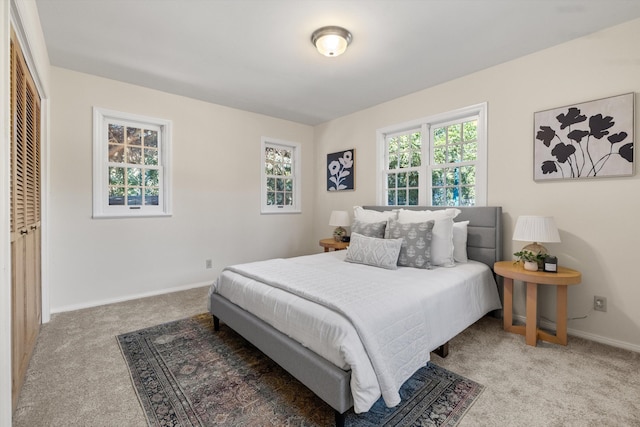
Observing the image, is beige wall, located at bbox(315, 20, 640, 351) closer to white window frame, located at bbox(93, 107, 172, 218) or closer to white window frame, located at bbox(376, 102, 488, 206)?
white window frame, located at bbox(376, 102, 488, 206)

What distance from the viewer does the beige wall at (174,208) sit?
3061 millimetres

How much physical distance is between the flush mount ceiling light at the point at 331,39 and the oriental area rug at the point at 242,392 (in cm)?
254

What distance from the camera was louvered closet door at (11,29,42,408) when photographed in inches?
68.5

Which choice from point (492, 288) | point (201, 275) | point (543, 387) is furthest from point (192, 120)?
point (543, 387)

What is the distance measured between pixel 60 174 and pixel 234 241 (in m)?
2.08

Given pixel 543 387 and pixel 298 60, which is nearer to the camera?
pixel 543 387

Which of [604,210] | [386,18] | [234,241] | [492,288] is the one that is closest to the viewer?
[386,18]

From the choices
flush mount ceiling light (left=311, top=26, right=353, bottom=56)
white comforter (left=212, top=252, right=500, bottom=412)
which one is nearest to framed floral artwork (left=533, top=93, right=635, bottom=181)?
white comforter (left=212, top=252, right=500, bottom=412)

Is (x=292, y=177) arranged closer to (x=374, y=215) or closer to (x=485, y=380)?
(x=374, y=215)

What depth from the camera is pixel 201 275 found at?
4.00 metres

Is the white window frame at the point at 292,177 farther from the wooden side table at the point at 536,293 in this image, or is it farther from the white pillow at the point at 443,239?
the wooden side table at the point at 536,293

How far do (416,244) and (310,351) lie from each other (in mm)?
1464

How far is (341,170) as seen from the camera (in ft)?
15.2

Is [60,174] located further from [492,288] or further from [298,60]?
[492,288]
